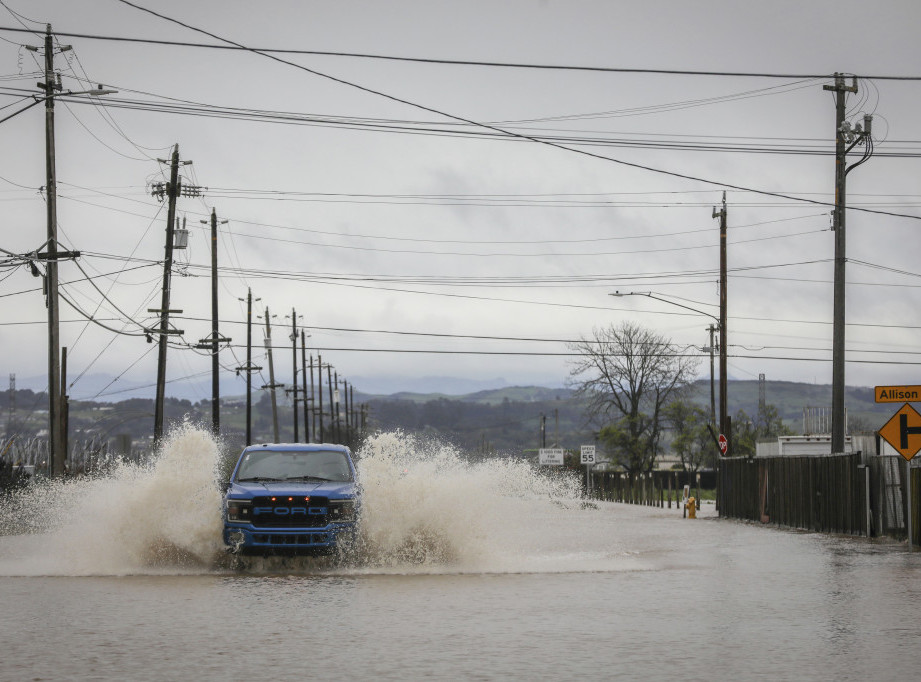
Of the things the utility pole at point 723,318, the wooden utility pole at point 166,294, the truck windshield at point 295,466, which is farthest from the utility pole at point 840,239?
the wooden utility pole at point 166,294

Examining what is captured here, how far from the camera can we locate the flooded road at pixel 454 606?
1014 cm

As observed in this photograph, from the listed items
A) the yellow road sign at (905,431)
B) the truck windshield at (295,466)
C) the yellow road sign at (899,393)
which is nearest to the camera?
the truck windshield at (295,466)

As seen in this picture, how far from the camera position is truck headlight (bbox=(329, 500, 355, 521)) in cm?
1866

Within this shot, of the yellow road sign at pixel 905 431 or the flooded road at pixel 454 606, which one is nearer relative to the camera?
the flooded road at pixel 454 606

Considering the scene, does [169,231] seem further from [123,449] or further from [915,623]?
[915,623]

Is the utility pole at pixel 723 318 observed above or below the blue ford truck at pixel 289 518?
above

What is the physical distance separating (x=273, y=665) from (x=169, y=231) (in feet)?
132

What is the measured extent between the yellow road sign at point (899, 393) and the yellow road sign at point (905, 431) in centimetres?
21

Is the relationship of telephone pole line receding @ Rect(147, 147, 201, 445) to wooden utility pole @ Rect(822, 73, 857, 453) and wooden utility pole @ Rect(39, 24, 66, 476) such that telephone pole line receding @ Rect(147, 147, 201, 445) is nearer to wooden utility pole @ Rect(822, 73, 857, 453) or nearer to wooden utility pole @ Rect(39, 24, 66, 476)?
wooden utility pole @ Rect(39, 24, 66, 476)

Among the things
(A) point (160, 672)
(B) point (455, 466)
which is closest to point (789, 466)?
(B) point (455, 466)

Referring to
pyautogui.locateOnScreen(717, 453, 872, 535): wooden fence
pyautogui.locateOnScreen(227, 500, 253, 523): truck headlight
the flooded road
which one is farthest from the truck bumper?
pyautogui.locateOnScreen(717, 453, 872, 535): wooden fence

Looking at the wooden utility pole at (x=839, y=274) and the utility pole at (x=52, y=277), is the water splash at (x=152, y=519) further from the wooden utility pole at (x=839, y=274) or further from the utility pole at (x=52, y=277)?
the wooden utility pole at (x=839, y=274)

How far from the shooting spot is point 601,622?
500 inches

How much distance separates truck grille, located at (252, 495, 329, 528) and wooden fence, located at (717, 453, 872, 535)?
15384 millimetres
